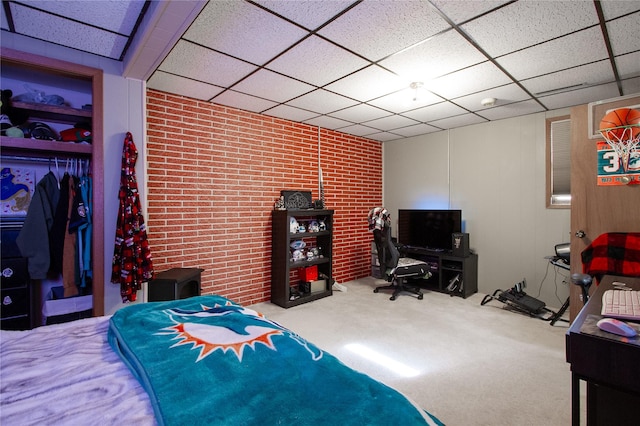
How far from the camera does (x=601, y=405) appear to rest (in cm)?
112

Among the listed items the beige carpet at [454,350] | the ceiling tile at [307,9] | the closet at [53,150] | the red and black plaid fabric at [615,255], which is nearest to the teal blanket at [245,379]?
the beige carpet at [454,350]

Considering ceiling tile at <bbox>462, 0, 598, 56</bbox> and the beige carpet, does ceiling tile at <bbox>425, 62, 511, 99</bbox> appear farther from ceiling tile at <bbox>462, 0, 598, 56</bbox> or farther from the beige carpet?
the beige carpet

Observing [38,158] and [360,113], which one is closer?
[38,158]

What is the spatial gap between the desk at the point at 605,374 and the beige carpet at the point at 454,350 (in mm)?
863

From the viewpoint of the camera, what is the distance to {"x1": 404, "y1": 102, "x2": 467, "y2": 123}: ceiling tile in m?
3.77

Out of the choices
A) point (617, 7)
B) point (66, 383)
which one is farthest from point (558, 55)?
point (66, 383)

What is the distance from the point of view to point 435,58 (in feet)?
8.37

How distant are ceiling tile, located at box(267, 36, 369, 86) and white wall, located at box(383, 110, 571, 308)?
2793 millimetres

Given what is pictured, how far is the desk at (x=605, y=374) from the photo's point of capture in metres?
0.96

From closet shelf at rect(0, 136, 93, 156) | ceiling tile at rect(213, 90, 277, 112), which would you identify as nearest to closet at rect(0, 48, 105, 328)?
closet shelf at rect(0, 136, 93, 156)

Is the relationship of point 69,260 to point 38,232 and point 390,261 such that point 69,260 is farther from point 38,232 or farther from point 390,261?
point 390,261

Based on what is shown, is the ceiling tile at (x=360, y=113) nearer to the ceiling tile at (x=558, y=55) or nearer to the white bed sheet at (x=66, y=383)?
the ceiling tile at (x=558, y=55)

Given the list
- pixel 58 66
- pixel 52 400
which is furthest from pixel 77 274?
pixel 52 400

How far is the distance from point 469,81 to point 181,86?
297cm
